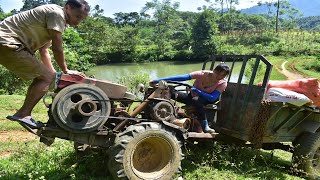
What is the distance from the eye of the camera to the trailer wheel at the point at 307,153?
596 cm

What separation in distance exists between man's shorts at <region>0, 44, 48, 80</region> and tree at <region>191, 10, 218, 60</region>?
4691cm

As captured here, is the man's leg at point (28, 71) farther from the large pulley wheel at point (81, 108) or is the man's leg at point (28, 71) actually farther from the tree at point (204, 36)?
the tree at point (204, 36)

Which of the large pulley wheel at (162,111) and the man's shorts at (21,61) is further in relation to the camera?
the large pulley wheel at (162,111)

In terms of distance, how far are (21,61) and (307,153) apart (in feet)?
15.0

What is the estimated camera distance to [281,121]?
598 centimetres

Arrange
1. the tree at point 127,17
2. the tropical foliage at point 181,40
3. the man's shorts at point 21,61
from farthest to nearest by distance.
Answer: the tree at point 127,17 → the tropical foliage at point 181,40 → the man's shorts at point 21,61

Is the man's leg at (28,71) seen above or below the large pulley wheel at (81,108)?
above

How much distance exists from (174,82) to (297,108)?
1993 millimetres

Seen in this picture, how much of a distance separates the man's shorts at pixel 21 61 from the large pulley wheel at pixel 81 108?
40 centimetres

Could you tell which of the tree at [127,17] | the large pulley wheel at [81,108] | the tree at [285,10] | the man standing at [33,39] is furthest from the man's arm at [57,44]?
the tree at [127,17]

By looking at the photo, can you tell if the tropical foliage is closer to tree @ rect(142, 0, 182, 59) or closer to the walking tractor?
tree @ rect(142, 0, 182, 59)

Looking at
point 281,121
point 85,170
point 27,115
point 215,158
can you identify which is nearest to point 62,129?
point 27,115

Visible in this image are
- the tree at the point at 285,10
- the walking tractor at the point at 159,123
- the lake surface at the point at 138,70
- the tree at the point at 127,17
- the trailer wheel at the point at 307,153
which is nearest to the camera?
the walking tractor at the point at 159,123

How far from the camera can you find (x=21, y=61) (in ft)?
14.5
